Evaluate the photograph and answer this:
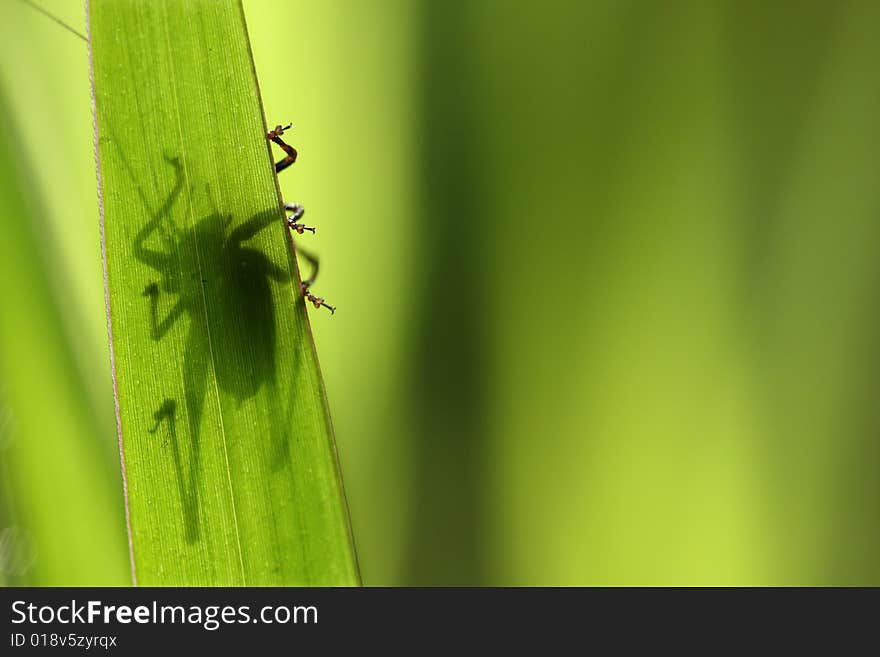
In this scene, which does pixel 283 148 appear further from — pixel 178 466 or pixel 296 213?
pixel 178 466

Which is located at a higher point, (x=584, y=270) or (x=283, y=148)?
(x=283, y=148)

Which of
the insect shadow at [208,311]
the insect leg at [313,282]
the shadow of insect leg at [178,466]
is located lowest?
the shadow of insect leg at [178,466]

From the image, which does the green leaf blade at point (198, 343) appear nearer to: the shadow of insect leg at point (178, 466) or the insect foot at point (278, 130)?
the shadow of insect leg at point (178, 466)

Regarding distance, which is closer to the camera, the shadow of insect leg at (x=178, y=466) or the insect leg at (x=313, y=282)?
the shadow of insect leg at (x=178, y=466)

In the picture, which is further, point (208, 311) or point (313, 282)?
point (313, 282)

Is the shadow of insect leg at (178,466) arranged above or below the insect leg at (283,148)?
below

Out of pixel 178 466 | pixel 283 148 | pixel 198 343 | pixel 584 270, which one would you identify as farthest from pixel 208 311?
pixel 584 270

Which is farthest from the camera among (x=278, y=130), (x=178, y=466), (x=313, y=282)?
(x=313, y=282)

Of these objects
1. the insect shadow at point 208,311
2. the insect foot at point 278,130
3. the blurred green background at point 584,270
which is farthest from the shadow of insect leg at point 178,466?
the insect foot at point 278,130
